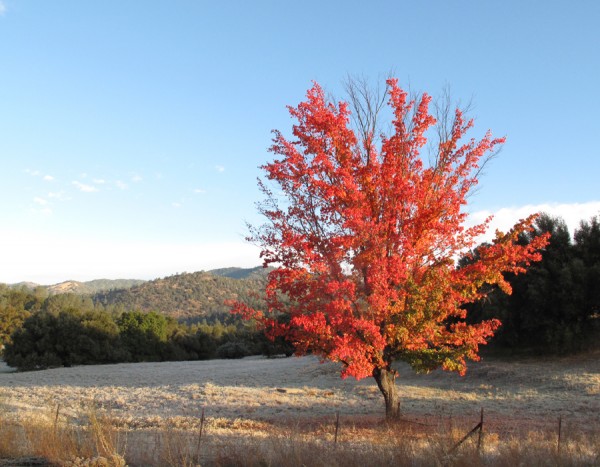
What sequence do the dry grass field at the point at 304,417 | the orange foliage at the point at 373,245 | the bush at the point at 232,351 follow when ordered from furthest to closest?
1. the bush at the point at 232,351
2. the orange foliage at the point at 373,245
3. the dry grass field at the point at 304,417

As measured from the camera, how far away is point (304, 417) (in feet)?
59.4

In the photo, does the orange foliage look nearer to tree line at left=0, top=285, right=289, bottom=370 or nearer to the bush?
tree line at left=0, top=285, right=289, bottom=370

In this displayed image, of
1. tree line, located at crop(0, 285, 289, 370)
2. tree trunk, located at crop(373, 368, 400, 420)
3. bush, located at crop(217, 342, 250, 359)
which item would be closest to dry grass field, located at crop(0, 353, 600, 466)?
tree trunk, located at crop(373, 368, 400, 420)

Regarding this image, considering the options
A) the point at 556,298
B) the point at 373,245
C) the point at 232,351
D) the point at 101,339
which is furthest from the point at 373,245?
the point at 232,351

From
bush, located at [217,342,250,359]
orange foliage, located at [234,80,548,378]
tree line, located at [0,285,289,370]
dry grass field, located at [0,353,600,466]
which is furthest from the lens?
bush, located at [217,342,250,359]

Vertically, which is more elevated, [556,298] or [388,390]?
[556,298]

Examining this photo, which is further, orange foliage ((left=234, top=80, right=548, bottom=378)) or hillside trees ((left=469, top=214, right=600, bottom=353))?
hillside trees ((left=469, top=214, right=600, bottom=353))

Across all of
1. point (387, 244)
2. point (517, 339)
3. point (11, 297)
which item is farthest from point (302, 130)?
point (11, 297)

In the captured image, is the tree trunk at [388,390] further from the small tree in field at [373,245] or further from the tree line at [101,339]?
the tree line at [101,339]

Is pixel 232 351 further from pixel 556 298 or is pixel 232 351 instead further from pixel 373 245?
pixel 373 245

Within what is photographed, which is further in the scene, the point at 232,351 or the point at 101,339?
the point at 232,351

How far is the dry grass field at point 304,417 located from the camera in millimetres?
8586

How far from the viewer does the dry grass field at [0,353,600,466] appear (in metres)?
8.59

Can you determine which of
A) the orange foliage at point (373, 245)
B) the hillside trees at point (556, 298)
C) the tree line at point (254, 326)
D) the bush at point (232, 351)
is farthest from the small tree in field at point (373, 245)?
the bush at point (232, 351)
